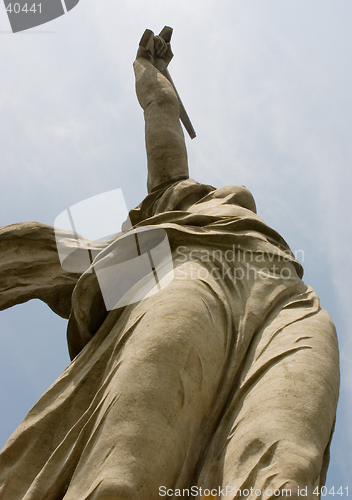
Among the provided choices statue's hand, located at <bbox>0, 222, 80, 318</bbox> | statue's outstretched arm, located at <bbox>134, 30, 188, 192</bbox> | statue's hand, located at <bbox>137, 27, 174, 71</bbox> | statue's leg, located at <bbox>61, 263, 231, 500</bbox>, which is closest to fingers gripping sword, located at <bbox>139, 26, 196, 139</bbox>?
statue's hand, located at <bbox>137, 27, 174, 71</bbox>

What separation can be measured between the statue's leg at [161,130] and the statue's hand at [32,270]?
179 centimetres

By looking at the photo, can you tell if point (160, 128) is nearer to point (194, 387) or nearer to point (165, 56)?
point (165, 56)

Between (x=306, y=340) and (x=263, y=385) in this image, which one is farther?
(x=306, y=340)

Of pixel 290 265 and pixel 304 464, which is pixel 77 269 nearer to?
pixel 290 265

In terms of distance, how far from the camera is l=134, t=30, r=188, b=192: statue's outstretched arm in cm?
596

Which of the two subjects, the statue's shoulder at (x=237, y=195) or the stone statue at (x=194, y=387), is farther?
the statue's shoulder at (x=237, y=195)

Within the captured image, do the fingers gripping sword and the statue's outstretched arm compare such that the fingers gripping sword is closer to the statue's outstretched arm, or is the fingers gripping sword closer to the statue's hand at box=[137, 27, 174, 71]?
the statue's hand at box=[137, 27, 174, 71]

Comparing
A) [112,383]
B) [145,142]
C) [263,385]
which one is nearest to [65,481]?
[112,383]

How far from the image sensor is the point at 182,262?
3.83 m

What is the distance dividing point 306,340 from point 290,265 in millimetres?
990

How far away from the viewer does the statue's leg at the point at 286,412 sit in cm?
251

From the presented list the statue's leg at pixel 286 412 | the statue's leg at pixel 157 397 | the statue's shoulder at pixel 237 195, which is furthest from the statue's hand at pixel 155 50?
the statue's leg at pixel 286 412

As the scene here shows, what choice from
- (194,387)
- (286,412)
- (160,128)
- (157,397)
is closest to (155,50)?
(160,128)

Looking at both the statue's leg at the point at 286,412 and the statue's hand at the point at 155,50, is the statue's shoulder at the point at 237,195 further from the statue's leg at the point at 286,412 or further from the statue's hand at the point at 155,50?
the statue's hand at the point at 155,50
